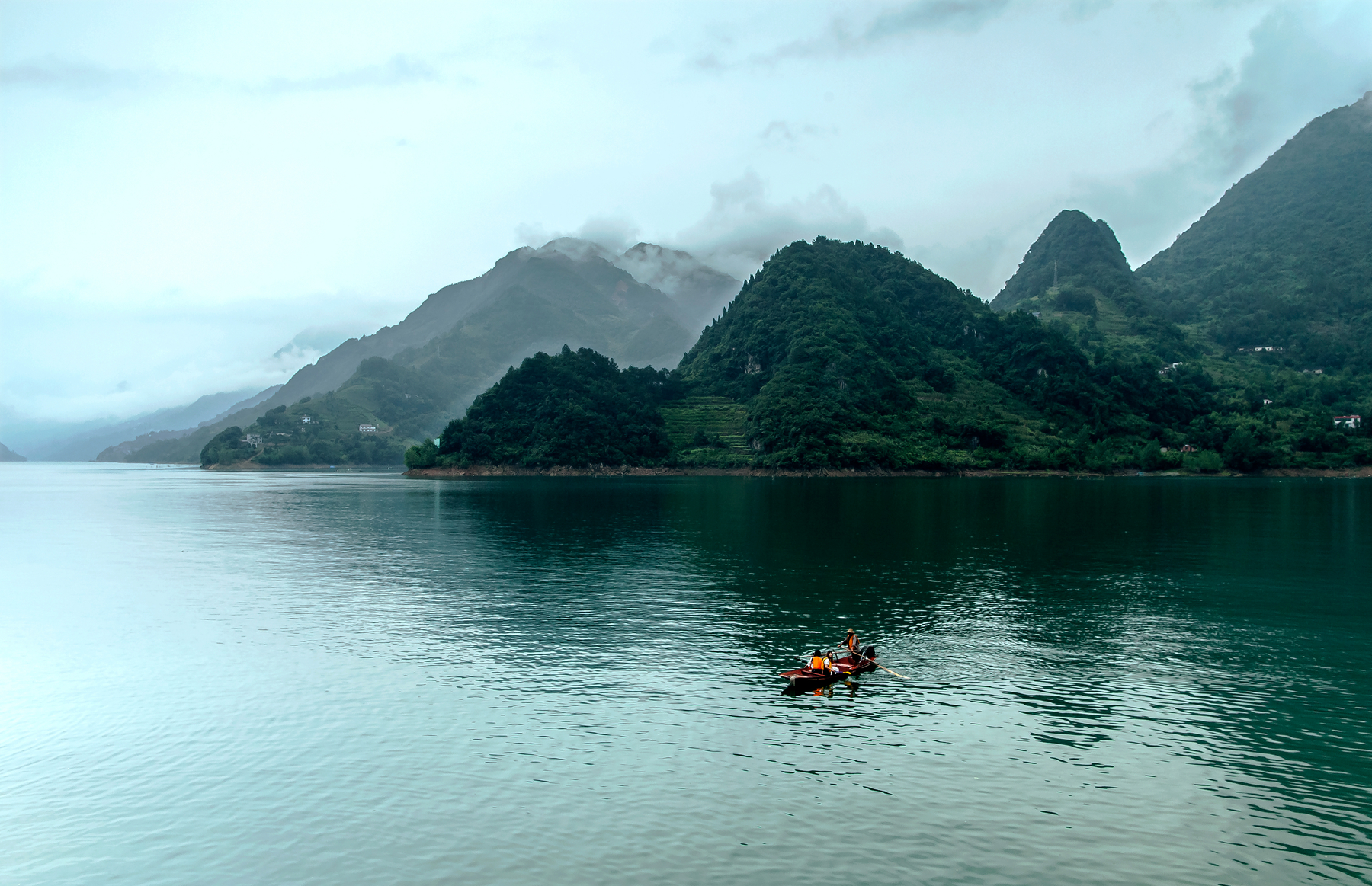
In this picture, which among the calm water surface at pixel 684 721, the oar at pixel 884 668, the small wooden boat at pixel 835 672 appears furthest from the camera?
the oar at pixel 884 668

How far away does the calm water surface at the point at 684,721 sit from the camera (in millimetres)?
18797

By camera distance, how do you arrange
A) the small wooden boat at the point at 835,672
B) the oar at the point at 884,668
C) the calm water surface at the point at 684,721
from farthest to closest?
1. the oar at the point at 884,668
2. the small wooden boat at the point at 835,672
3. the calm water surface at the point at 684,721

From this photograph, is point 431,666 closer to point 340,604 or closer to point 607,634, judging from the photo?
point 607,634

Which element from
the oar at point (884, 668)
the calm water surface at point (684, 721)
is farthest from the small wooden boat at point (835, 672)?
the calm water surface at point (684, 721)

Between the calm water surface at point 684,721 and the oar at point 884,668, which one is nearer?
the calm water surface at point 684,721

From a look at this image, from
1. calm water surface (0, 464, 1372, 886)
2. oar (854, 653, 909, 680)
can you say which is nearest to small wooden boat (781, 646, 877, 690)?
oar (854, 653, 909, 680)

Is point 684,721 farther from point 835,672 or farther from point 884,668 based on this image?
point 884,668

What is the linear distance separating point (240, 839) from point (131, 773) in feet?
22.6

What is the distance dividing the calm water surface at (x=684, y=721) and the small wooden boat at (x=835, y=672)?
0.62 metres

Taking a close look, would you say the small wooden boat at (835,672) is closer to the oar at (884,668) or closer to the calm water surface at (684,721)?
the oar at (884,668)

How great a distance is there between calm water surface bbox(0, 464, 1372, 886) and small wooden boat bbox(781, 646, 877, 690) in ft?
2.03

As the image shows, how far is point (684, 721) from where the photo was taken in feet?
88.8

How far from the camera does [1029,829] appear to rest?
19.6 metres

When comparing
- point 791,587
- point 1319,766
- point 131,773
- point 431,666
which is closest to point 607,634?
point 431,666
